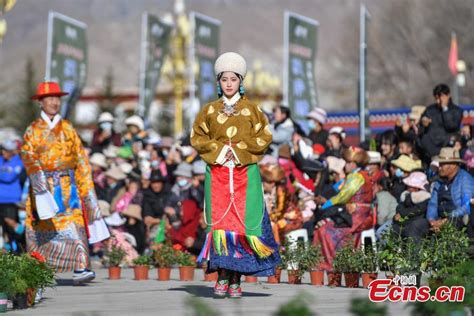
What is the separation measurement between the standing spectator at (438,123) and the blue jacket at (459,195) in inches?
131

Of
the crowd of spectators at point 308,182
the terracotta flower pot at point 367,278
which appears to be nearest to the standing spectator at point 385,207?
the crowd of spectators at point 308,182

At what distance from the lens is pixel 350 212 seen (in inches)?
675

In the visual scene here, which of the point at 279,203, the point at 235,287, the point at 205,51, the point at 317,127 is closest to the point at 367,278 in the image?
the point at 235,287

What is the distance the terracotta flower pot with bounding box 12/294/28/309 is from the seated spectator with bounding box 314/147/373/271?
562cm

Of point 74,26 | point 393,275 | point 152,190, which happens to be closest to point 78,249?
point 393,275

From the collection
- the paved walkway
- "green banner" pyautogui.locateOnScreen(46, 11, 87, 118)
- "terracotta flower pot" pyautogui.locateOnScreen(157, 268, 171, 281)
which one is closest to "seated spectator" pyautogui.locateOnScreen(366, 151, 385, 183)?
the paved walkway

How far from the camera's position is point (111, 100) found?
78.1 meters

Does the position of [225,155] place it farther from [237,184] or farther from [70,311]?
[70,311]

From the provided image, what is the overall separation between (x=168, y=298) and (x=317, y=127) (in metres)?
8.21

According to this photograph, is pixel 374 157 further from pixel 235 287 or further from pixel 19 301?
pixel 19 301

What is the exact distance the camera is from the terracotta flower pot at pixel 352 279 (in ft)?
47.7

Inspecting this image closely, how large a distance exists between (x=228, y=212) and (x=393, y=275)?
1757mm

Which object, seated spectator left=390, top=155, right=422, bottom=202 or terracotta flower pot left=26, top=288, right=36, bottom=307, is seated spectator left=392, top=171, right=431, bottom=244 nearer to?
seated spectator left=390, top=155, right=422, bottom=202

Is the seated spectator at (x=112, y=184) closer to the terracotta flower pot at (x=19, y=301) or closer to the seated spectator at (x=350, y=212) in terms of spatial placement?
the seated spectator at (x=350, y=212)
